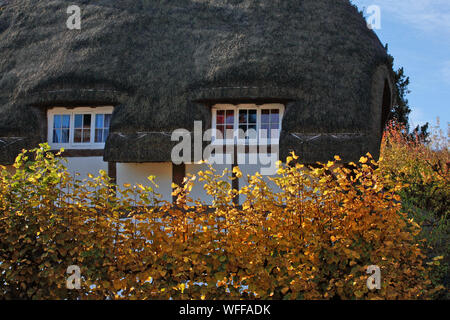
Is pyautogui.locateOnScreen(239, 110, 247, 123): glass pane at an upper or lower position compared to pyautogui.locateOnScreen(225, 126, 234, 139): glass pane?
upper

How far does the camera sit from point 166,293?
188 inches

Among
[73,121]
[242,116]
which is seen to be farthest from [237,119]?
[73,121]

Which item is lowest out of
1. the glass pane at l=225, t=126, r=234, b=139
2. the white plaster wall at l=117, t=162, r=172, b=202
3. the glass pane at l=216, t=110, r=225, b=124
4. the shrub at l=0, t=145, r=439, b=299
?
the shrub at l=0, t=145, r=439, b=299

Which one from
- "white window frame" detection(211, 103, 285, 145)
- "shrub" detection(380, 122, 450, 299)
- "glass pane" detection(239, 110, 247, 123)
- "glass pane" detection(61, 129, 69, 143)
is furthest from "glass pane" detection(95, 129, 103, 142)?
"shrub" detection(380, 122, 450, 299)

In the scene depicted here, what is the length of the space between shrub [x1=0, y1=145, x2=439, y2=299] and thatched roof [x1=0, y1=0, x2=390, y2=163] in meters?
4.76

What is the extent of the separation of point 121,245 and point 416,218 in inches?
264

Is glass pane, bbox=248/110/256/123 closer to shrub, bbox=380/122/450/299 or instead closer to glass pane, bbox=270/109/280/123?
glass pane, bbox=270/109/280/123

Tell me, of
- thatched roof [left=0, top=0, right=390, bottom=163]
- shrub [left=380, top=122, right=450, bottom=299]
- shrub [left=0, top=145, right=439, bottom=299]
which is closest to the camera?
shrub [left=0, top=145, right=439, bottom=299]

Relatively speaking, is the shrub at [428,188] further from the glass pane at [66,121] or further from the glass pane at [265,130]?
the glass pane at [66,121]

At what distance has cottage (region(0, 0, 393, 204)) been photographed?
396 inches

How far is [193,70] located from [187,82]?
357mm

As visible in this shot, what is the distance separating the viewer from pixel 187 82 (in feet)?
34.5

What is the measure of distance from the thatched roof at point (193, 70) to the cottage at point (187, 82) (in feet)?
0.08

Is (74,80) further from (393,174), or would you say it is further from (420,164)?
(420,164)
